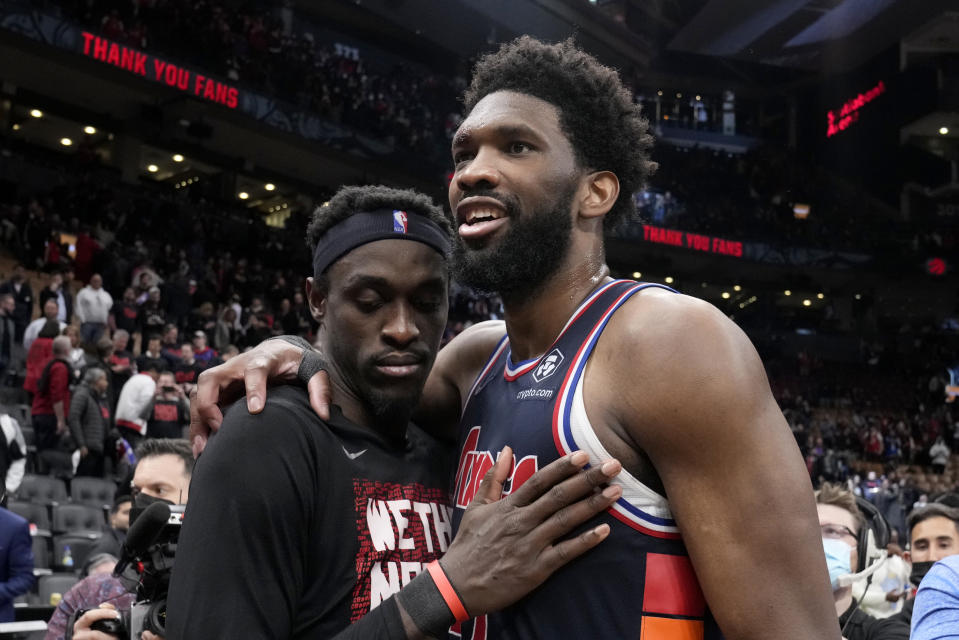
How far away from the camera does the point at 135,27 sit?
19.1 metres

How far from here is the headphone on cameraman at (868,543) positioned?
3.45 meters

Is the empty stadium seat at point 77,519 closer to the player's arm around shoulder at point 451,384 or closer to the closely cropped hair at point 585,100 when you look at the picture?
the player's arm around shoulder at point 451,384

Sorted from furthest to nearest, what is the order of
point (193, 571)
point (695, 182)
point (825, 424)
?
1. point (695, 182)
2. point (825, 424)
3. point (193, 571)

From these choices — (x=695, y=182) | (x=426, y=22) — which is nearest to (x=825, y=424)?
(x=695, y=182)

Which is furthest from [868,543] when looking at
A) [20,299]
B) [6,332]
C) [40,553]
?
[20,299]

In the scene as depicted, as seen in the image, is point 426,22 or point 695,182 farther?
point 695,182

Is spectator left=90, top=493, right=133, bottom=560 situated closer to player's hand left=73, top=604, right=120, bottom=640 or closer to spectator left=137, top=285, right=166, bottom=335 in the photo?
player's hand left=73, top=604, right=120, bottom=640

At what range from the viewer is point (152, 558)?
2.16m

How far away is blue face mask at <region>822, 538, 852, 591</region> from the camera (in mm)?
3432

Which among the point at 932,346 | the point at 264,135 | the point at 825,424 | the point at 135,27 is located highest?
the point at 135,27

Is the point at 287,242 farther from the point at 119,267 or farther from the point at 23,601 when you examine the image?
the point at 23,601

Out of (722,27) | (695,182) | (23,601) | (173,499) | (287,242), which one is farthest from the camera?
(695,182)

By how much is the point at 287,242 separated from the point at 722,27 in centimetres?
1846

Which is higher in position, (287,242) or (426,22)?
(426,22)
